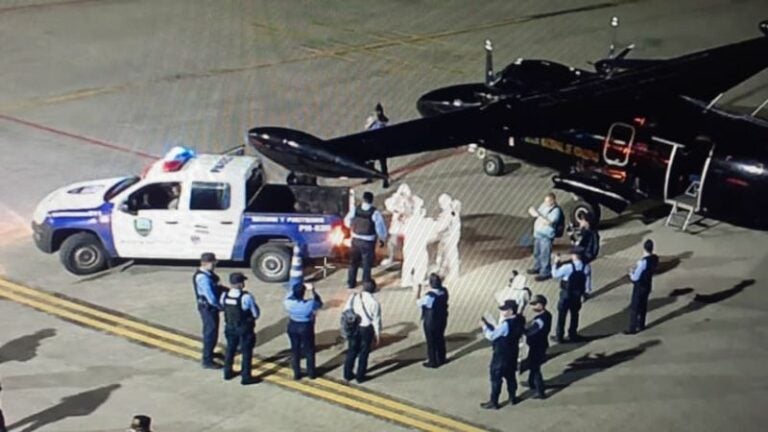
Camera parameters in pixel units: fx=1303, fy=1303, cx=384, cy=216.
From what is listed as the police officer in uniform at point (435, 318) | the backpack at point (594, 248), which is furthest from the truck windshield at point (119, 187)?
the backpack at point (594, 248)

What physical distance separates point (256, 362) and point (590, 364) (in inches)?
193

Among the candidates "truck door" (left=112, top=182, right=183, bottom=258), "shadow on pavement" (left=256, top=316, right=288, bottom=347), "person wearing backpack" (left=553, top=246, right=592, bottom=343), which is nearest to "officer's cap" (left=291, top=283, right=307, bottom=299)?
"shadow on pavement" (left=256, top=316, right=288, bottom=347)

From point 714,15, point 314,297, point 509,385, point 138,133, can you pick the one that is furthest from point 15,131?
point 714,15

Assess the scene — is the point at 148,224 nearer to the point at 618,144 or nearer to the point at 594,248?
the point at 594,248

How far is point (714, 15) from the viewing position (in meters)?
41.2

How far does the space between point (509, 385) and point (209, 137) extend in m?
13.8

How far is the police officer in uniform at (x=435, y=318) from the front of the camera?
1819 cm

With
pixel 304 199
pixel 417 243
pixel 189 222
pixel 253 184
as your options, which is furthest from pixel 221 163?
pixel 417 243

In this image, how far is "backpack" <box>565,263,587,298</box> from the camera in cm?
1909

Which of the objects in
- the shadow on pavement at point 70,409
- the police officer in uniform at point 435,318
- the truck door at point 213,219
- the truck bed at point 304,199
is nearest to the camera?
the shadow on pavement at point 70,409

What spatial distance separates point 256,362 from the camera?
1906 cm

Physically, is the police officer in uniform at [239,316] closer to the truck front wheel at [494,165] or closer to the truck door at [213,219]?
the truck door at [213,219]

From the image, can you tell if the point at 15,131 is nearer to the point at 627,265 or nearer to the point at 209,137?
the point at 209,137

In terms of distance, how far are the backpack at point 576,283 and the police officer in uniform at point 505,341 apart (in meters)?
2.04
